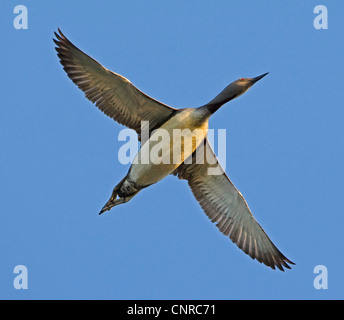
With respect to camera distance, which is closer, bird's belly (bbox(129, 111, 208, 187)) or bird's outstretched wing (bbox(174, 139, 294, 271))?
bird's belly (bbox(129, 111, 208, 187))

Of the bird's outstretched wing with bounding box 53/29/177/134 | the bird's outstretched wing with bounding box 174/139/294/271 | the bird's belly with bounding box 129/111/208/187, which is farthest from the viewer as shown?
the bird's outstretched wing with bounding box 174/139/294/271

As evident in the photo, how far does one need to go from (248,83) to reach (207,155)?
67.9 inches

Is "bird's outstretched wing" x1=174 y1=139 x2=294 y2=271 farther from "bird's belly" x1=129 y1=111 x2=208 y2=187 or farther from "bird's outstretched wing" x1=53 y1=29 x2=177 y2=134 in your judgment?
"bird's outstretched wing" x1=53 y1=29 x2=177 y2=134

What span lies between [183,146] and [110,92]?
1.74m

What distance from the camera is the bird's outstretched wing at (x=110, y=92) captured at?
1289 centimetres

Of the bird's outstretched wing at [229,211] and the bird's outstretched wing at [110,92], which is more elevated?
the bird's outstretched wing at [110,92]

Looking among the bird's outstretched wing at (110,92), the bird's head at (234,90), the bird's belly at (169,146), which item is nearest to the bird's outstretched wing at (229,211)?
the bird's belly at (169,146)

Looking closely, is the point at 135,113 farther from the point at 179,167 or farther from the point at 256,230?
the point at 256,230

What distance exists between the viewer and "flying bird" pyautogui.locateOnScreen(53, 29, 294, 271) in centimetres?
1275

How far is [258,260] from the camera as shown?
46.2 ft

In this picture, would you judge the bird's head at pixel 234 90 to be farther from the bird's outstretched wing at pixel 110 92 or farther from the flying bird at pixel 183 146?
the bird's outstretched wing at pixel 110 92

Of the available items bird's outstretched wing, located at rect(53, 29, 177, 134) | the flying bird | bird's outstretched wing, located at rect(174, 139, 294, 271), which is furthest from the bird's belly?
bird's outstretched wing, located at rect(174, 139, 294, 271)

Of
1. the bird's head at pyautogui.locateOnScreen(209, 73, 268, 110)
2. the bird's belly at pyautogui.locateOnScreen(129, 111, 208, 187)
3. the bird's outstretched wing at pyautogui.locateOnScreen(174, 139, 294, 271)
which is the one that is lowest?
the bird's outstretched wing at pyautogui.locateOnScreen(174, 139, 294, 271)
